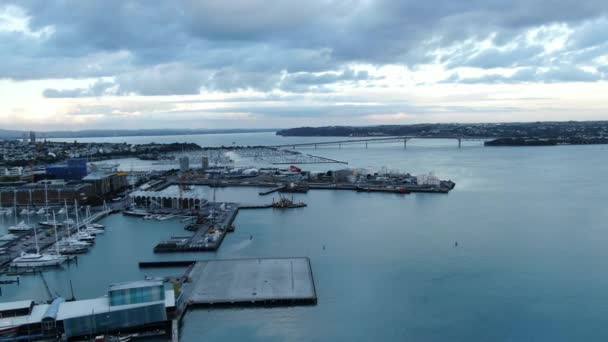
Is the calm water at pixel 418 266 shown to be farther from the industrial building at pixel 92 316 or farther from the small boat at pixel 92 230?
the industrial building at pixel 92 316

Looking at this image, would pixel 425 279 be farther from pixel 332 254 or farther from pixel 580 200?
pixel 580 200

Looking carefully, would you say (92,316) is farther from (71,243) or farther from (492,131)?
(492,131)

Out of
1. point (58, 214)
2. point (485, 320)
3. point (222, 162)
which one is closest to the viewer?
point (485, 320)

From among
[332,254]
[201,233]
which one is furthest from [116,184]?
[332,254]

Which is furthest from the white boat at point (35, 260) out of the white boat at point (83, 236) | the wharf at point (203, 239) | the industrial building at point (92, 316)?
the industrial building at point (92, 316)

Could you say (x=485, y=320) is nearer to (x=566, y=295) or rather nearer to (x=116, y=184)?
(x=566, y=295)

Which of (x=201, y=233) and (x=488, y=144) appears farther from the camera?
(x=488, y=144)

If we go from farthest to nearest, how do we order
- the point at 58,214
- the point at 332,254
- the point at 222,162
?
the point at 222,162
the point at 58,214
the point at 332,254
